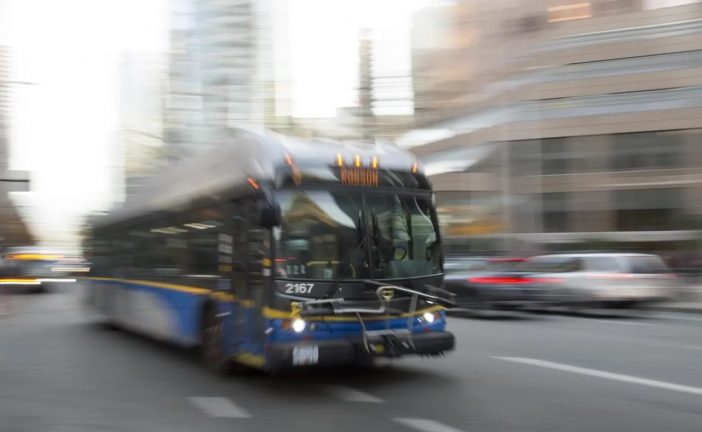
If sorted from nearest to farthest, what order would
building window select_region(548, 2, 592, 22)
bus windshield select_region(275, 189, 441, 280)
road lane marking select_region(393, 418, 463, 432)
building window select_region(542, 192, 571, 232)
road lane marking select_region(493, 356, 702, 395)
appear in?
road lane marking select_region(393, 418, 463, 432)
bus windshield select_region(275, 189, 441, 280)
road lane marking select_region(493, 356, 702, 395)
building window select_region(542, 192, 571, 232)
building window select_region(548, 2, 592, 22)

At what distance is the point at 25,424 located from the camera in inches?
278

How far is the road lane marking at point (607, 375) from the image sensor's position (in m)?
8.27

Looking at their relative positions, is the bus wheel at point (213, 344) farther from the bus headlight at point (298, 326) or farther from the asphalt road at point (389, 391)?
the bus headlight at point (298, 326)

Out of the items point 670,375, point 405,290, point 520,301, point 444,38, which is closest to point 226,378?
point 405,290

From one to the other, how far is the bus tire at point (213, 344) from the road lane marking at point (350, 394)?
1477 mm

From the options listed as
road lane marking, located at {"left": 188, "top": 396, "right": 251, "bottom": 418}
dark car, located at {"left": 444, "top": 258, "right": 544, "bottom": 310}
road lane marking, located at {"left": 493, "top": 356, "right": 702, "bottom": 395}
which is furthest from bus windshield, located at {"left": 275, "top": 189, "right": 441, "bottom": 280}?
dark car, located at {"left": 444, "top": 258, "right": 544, "bottom": 310}

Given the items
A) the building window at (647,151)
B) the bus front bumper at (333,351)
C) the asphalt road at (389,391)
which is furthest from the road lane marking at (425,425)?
the building window at (647,151)

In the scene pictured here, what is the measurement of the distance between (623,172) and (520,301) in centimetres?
3753

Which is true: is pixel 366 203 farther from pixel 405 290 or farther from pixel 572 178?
pixel 572 178

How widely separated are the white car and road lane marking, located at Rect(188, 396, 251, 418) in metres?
11.7

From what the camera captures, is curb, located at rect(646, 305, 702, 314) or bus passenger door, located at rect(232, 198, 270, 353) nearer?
bus passenger door, located at rect(232, 198, 270, 353)

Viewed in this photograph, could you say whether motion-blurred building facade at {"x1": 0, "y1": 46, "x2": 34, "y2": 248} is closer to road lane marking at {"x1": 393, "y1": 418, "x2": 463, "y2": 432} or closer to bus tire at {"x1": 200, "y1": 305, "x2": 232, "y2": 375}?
bus tire at {"x1": 200, "y1": 305, "x2": 232, "y2": 375}

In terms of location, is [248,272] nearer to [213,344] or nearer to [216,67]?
[213,344]

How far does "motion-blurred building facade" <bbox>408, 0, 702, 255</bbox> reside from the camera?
2007 inches
